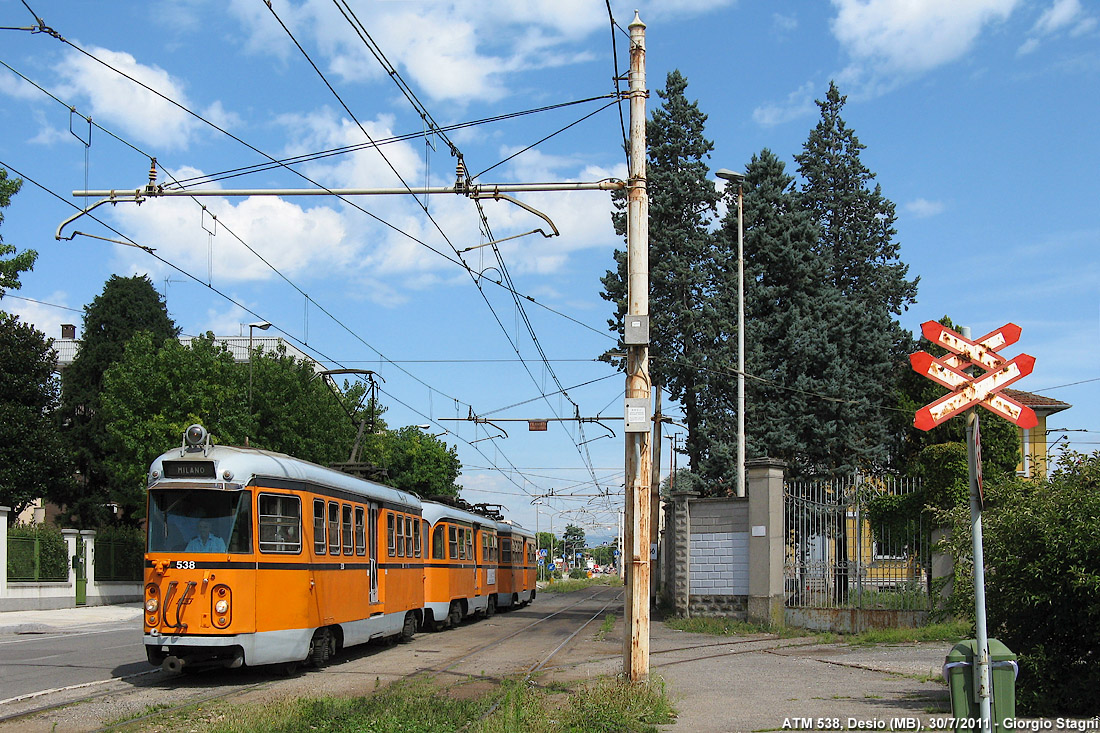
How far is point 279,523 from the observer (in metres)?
14.6

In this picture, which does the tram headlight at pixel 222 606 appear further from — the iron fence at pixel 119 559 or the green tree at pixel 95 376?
the green tree at pixel 95 376

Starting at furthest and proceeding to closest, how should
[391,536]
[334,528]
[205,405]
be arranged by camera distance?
1. [205,405]
2. [391,536]
3. [334,528]

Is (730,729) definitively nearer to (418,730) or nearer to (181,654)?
(418,730)

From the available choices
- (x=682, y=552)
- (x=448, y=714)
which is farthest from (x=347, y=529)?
(x=682, y=552)

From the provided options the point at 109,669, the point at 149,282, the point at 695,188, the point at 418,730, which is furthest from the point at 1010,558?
the point at 149,282

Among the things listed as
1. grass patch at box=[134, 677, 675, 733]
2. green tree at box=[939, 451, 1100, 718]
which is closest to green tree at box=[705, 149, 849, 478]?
green tree at box=[939, 451, 1100, 718]

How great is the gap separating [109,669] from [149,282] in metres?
40.5

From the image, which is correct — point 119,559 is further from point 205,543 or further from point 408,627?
point 205,543

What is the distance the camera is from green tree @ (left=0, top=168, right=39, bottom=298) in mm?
39825

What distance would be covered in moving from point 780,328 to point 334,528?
20.9m

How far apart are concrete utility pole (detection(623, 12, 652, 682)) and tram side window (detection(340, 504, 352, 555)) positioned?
17.5 ft

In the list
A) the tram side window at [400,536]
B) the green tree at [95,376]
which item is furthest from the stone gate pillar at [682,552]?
the green tree at [95,376]

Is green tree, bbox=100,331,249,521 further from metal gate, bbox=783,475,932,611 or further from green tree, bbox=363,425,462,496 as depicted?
green tree, bbox=363,425,462,496

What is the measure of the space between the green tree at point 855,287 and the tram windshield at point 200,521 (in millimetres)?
22601
